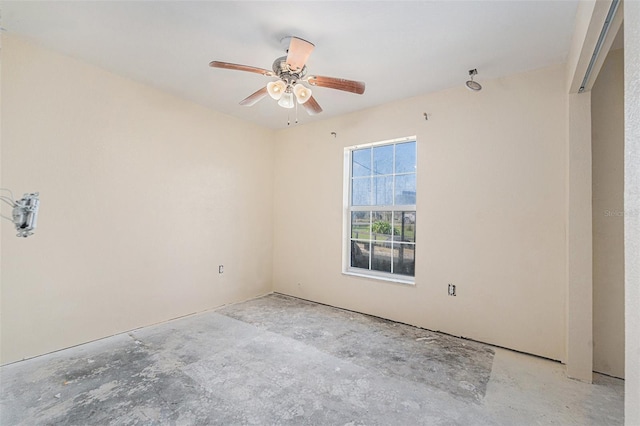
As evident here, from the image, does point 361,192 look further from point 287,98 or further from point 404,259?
point 287,98

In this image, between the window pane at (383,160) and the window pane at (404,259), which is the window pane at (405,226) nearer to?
the window pane at (404,259)

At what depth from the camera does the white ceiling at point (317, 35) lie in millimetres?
1972

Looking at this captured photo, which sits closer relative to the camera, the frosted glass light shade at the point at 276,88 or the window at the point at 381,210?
the frosted glass light shade at the point at 276,88

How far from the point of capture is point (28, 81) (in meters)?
2.43

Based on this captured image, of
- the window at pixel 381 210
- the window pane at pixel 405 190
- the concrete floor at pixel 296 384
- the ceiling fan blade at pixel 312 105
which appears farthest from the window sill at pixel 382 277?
the ceiling fan blade at pixel 312 105

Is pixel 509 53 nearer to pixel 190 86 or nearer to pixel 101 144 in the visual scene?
pixel 190 86

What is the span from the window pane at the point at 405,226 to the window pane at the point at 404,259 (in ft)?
0.31

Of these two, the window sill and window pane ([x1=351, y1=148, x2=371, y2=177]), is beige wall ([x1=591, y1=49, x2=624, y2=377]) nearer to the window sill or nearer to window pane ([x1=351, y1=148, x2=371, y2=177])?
the window sill

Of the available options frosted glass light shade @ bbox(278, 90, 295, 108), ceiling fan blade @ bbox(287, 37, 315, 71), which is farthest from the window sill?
ceiling fan blade @ bbox(287, 37, 315, 71)

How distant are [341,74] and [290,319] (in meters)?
2.87

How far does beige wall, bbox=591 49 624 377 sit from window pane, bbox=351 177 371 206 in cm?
227

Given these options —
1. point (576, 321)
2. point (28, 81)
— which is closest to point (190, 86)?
point (28, 81)

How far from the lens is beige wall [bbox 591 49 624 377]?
2.30 meters

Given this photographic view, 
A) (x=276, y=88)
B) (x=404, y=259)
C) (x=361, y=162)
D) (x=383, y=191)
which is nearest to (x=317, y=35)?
(x=276, y=88)
